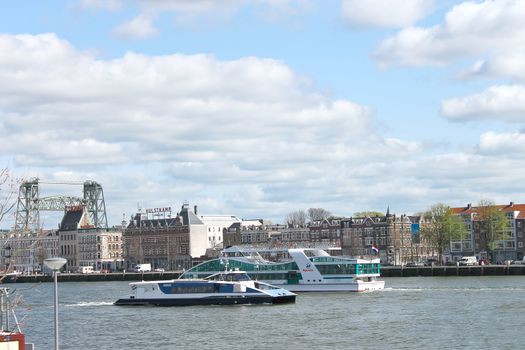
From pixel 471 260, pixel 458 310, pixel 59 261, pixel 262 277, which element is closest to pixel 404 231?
pixel 471 260

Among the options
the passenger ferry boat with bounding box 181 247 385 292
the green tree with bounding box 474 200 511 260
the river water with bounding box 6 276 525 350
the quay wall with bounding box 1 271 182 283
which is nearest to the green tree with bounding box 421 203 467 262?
the green tree with bounding box 474 200 511 260

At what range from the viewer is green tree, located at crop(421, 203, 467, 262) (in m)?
166

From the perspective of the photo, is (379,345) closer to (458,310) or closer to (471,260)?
(458,310)

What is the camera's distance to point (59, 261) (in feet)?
86.8

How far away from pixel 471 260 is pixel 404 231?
27959 mm

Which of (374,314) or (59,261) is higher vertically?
(59,261)

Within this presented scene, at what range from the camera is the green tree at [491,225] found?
17162 cm

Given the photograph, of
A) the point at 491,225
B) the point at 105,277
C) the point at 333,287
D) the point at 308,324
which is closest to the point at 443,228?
the point at 491,225

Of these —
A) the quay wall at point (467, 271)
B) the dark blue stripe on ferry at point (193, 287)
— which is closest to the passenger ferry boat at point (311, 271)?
the dark blue stripe on ferry at point (193, 287)

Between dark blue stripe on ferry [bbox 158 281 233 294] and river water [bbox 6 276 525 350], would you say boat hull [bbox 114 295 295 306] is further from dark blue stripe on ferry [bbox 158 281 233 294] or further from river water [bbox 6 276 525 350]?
river water [bbox 6 276 525 350]

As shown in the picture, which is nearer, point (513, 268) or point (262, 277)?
point (262, 277)

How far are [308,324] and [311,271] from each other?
35.9 metres

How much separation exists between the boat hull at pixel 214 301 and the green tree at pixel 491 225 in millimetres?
96325

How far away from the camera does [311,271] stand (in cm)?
10031
